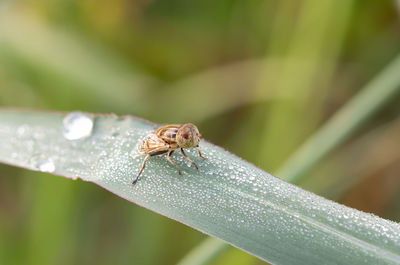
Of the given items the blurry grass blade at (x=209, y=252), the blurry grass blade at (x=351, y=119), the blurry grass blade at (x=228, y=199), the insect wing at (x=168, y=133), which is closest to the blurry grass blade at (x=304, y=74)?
the blurry grass blade at (x=351, y=119)

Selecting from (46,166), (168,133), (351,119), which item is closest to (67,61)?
(46,166)

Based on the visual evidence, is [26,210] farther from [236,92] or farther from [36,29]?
[236,92]

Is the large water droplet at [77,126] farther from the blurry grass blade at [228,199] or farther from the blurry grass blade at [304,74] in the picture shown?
the blurry grass blade at [304,74]

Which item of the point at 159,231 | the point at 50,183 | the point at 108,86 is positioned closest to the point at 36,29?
the point at 108,86

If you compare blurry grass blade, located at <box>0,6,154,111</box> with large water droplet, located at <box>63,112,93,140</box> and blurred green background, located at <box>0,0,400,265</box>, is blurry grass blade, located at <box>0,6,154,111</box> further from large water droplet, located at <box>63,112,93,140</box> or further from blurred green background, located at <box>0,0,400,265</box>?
large water droplet, located at <box>63,112,93,140</box>

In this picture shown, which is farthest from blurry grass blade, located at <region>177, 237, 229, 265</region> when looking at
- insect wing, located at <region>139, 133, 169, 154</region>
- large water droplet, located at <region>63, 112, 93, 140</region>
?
large water droplet, located at <region>63, 112, 93, 140</region>

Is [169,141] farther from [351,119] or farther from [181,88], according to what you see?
[181,88]

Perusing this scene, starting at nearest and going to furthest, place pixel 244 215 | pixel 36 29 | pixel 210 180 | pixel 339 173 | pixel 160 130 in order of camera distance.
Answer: pixel 244 215 → pixel 210 180 → pixel 160 130 → pixel 339 173 → pixel 36 29
